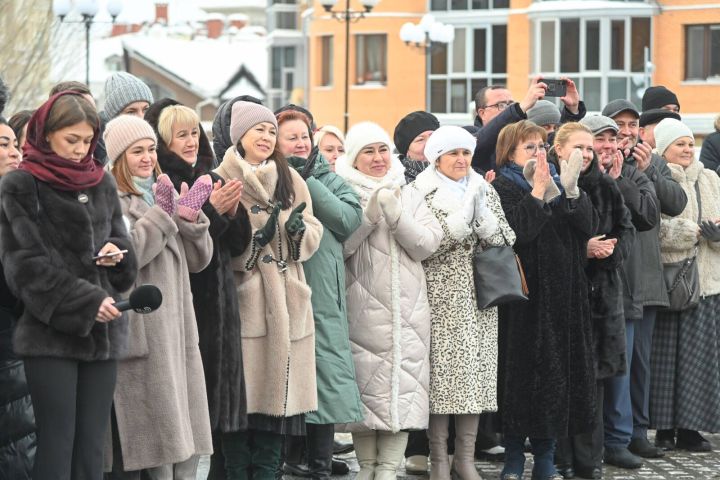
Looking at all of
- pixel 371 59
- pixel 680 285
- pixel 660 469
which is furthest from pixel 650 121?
pixel 371 59

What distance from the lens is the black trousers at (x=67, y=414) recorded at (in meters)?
6.64

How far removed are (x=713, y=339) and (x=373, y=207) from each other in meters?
3.32

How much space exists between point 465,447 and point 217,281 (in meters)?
2.06

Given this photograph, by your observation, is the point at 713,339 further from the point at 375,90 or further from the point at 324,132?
the point at 375,90

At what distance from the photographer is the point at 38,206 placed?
667 centimetres

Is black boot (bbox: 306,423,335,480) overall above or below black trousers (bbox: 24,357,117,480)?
below

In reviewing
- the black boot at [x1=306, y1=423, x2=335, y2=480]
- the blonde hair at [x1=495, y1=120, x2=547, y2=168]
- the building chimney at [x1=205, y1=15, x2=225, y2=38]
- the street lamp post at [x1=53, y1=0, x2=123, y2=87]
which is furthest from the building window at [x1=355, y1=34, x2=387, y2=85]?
the building chimney at [x1=205, y1=15, x2=225, y2=38]

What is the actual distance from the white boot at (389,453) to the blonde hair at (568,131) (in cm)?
210

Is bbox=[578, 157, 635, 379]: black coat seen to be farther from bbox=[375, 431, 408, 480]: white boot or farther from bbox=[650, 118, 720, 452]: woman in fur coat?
bbox=[375, 431, 408, 480]: white boot

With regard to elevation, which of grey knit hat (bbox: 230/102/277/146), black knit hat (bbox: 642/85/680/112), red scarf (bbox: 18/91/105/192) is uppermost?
black knit hat (bbox: 642/85/680/112)

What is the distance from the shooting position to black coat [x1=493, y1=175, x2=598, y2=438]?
30.2 feet

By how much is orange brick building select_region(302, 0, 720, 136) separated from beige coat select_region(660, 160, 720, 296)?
32.2 meters

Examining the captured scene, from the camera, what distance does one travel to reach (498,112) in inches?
432

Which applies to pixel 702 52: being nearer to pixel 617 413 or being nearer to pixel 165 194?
pixel 617 413
